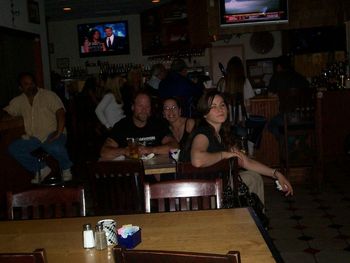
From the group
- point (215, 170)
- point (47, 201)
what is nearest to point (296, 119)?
point (215, 170)

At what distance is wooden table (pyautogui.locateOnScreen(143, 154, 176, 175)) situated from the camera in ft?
12.4

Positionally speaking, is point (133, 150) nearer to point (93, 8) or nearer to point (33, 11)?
point (33, 11)

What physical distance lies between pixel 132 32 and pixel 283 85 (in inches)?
247

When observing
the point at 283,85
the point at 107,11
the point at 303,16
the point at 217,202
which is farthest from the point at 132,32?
the point at 217,202

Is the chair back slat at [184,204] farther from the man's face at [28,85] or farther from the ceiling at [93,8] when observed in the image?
the ceiling at [93,8]

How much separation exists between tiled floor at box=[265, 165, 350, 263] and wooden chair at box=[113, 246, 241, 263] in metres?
2.72

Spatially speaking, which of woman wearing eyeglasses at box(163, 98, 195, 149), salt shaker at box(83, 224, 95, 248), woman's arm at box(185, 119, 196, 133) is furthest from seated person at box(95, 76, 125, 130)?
salt shaker at box(83, 224, 95, 248)

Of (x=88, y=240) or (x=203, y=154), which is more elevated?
(x=203, y=154)

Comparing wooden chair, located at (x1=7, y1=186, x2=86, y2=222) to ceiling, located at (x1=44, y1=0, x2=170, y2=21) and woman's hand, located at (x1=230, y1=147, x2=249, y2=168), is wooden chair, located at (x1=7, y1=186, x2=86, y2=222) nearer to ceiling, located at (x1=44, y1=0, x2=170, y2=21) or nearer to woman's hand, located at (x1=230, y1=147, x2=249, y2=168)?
woman's hand, located at (x1=230, y1=147, x2=249, y2=168)

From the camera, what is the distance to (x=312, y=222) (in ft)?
15.7

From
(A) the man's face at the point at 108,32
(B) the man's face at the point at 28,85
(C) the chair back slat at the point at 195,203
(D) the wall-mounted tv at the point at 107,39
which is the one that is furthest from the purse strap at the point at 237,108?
(A) the man's face at the point at 108,32

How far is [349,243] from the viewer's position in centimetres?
418

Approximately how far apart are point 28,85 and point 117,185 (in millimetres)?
3327

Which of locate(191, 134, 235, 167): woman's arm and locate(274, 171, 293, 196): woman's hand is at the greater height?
locate(191, 134, 235, 167): woman's arm
